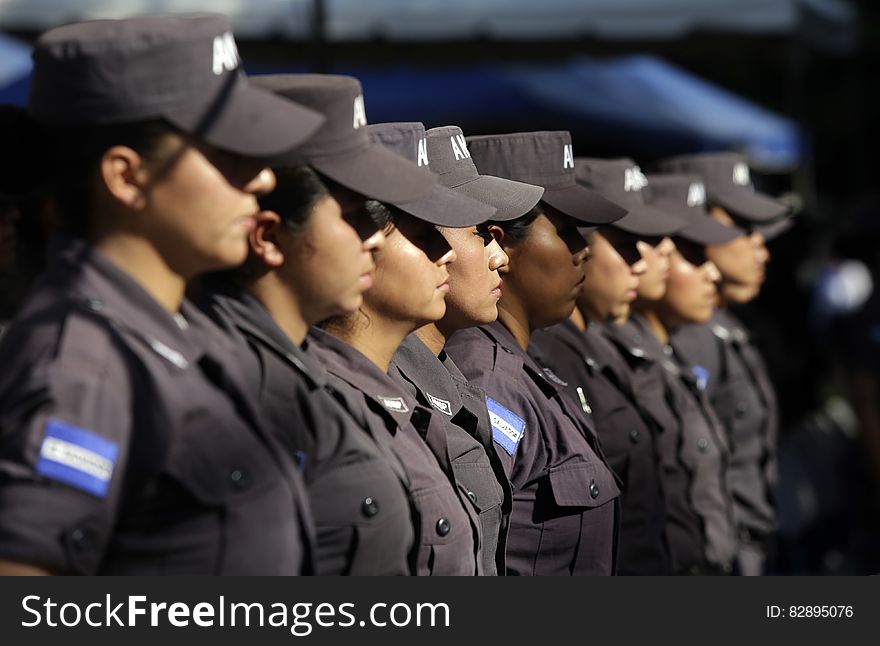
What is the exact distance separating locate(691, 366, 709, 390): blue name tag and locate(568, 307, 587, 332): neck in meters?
1.09

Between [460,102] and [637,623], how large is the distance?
756 centimetres

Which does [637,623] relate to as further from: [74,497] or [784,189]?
[784,189]

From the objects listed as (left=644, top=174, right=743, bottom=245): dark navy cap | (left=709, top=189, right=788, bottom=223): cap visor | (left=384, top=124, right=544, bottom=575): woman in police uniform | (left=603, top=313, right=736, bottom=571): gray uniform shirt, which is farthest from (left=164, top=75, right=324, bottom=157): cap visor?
(left=709, top=189, right=788, bottom=223): cap visor

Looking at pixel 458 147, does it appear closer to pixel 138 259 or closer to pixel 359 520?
pixel 359 520

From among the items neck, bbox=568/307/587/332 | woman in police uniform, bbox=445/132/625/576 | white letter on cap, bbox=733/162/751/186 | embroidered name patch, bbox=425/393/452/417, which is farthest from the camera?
white letter on cap, bbox=733/162/751/186

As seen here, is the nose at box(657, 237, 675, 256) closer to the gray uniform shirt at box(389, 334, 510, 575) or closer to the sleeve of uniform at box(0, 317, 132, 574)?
the gray uniform shirt at box(389, 334, 510, 575)

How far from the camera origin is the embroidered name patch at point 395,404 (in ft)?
11.4

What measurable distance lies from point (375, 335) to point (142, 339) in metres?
1.14

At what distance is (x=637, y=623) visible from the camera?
302cm

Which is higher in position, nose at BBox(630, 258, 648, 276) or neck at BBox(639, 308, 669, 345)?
neck at BBox(639, 308, 669, 345)

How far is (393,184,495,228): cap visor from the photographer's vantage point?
11.8ft

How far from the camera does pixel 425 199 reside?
3666 millimetres

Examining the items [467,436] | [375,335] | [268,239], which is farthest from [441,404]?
[268,239]

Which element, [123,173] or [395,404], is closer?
[123,173]
